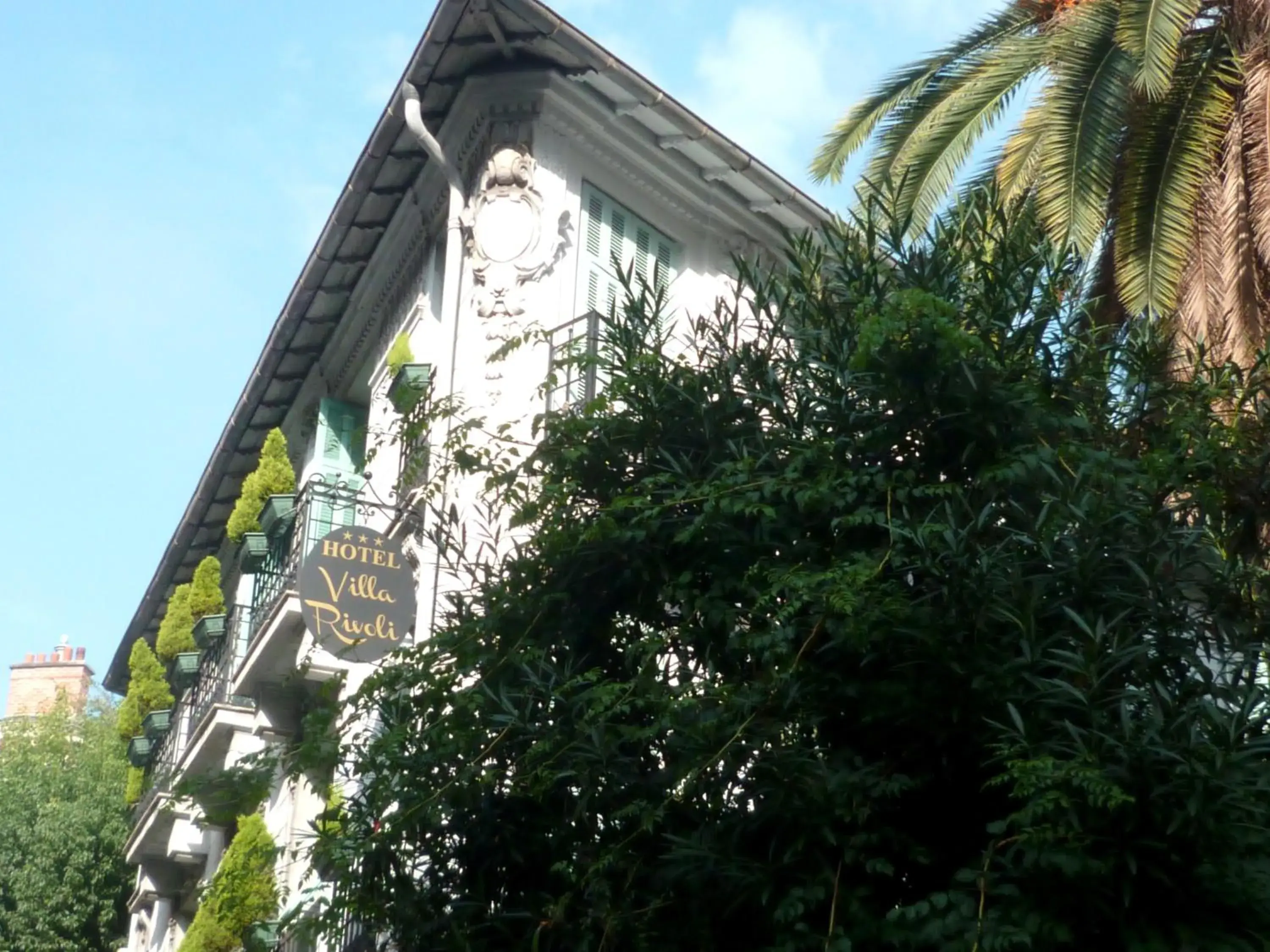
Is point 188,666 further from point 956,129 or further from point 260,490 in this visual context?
point 956,129

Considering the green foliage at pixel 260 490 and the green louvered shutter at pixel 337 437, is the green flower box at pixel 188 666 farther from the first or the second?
the green louvered shutter at pixel 337 437

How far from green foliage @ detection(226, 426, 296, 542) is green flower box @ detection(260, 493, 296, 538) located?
0.24 m

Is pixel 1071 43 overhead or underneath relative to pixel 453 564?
overhead

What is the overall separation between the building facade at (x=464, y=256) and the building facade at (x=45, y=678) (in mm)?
45792

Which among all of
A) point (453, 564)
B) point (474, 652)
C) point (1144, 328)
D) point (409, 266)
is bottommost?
point (474, 652)

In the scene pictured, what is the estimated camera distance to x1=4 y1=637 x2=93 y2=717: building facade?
6266 centimetres

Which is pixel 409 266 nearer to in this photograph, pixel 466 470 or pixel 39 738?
pixel 466 470

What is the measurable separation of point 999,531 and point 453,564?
3.19 m

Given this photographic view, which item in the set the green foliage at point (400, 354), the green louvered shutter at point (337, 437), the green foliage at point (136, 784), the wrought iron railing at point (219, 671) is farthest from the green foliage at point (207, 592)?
Result: the green foliage at point (400, 354)

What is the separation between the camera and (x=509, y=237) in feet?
49.3

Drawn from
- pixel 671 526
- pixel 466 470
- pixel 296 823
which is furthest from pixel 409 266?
pixel 671 526

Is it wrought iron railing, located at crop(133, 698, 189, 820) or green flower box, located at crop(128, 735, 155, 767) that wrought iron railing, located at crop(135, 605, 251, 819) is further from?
green flower box, located at crop(128, 735, 155, 767)

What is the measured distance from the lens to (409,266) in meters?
17.1

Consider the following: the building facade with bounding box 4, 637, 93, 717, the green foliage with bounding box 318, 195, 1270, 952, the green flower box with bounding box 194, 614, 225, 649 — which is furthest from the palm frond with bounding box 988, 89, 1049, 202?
the building facade with bounding box 4, 637, 93, 717
